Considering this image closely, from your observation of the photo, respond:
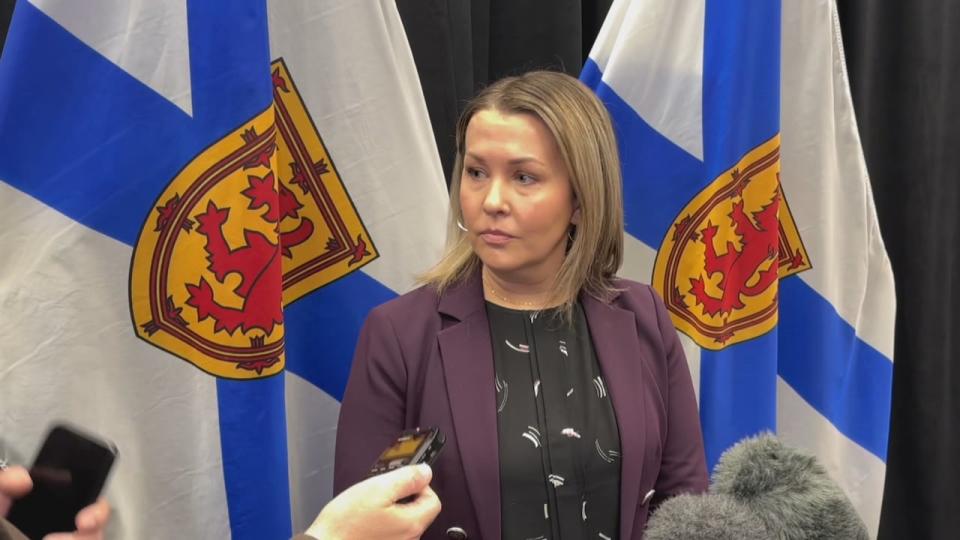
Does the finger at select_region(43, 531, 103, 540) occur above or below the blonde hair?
below

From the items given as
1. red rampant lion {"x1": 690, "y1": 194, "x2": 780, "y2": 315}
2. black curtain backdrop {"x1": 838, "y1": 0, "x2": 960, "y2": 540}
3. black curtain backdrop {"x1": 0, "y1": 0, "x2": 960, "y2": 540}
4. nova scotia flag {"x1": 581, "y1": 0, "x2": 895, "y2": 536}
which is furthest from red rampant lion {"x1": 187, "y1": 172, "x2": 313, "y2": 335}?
black curtain backdrop {"x1": 838, "y1": 0, "x2": 960, "y2": 540}

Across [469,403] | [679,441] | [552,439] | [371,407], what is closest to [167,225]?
[371,407]

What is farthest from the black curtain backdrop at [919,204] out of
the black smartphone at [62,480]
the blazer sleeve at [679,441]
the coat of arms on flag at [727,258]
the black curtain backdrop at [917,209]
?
the black smartphone at [62,480]

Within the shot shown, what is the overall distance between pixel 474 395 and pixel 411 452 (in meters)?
0.25

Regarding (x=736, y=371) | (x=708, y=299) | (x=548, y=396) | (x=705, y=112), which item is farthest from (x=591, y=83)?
(x=548, y=396)

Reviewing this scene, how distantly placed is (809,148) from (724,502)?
4.66 ft

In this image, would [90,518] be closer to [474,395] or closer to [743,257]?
[474,395]

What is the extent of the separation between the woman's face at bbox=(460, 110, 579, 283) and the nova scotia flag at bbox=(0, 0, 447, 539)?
28 cm

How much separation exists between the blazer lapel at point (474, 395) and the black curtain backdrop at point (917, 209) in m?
1.07

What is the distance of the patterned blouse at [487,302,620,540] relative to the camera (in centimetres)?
124

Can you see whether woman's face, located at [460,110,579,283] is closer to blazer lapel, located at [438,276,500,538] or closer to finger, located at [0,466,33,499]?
blazer lapel, located at [438,276,500,538]

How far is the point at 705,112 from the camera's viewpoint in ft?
5.73

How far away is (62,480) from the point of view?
3.04 ft

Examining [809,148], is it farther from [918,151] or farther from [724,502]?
[724,502]
